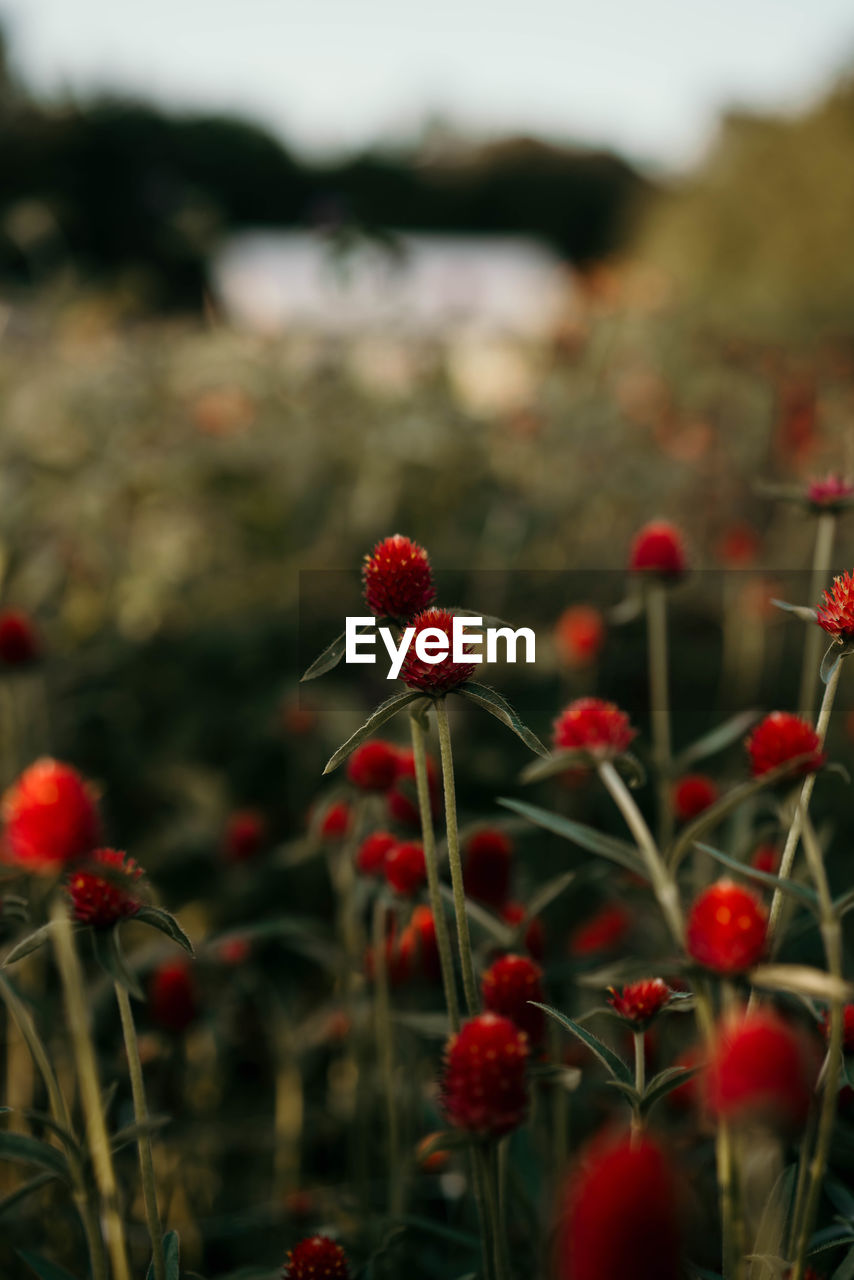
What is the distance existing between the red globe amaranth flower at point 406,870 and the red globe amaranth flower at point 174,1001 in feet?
1.58

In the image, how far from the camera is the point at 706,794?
136cm

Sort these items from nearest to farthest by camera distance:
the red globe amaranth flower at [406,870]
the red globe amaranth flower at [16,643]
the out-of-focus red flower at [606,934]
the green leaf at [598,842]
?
the green leaf at [598,842] → the red globe amaranth flower at [406,870] → the out-of-focus red flower at [606,934] → the red globe amaranth flower at [16,643]

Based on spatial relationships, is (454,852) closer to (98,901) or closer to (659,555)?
(98,901)

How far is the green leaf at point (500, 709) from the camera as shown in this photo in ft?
2.38

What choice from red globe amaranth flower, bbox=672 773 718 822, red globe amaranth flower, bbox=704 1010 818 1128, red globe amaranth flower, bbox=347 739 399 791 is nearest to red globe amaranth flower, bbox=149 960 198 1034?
red globe amaranth flower, bbox=347 739 399 791

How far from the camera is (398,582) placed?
84cm

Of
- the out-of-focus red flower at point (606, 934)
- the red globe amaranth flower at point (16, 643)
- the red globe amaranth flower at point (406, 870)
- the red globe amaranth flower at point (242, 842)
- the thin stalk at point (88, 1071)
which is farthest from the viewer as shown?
the red globe amaranth flower at point (242, 842)

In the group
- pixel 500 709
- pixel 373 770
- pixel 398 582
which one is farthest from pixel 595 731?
pixel 373 770

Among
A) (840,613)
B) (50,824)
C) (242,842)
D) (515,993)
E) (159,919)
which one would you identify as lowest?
(242,842)

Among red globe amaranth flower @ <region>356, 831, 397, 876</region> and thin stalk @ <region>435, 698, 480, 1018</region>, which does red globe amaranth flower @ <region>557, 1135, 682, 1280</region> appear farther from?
red globe amaranth flower @ <region>356, 831, 397, 876</region>

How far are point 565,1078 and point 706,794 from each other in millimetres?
641

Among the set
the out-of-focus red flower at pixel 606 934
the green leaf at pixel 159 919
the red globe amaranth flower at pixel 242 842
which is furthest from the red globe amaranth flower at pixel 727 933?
the red globe amaranth flower at pixel 242 842

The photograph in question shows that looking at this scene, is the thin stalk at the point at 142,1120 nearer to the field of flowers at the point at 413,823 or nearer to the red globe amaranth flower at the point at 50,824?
the field of flowers at the point at 413,823

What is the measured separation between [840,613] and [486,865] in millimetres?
538
